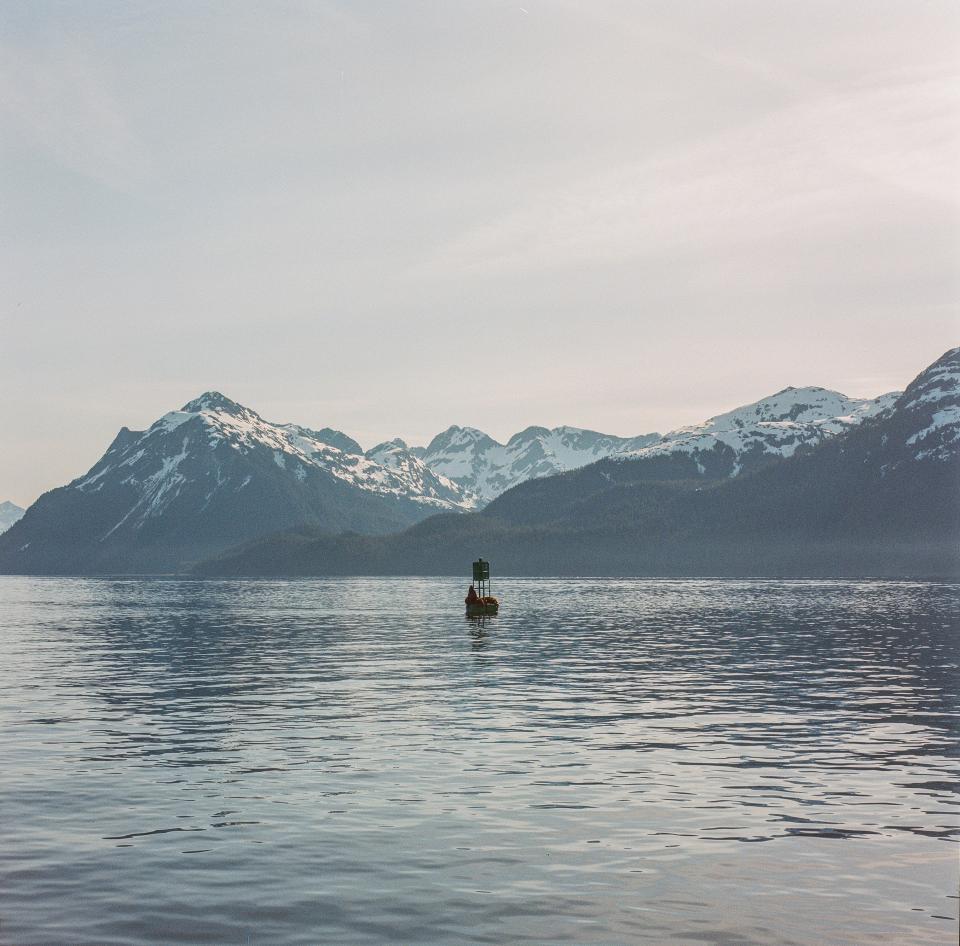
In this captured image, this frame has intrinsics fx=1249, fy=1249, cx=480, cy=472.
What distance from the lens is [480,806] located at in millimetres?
33094

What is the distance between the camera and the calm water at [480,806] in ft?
76.6

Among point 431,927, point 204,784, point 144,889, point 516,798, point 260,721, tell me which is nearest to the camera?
point 431,927

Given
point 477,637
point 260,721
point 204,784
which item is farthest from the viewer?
point 477,637

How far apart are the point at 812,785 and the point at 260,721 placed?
81.1ft

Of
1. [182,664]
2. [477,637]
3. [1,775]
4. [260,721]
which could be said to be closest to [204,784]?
[1,775]

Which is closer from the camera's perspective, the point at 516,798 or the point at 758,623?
the point at 516,798

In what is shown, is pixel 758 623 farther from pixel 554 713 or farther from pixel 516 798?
pixel 516 798

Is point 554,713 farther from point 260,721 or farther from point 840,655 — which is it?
point 840,655

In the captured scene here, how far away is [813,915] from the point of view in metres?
23.3

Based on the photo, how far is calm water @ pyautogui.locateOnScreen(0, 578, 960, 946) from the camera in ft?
76.6

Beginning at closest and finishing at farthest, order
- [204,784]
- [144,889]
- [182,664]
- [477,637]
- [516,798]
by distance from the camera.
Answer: [144,889] < [516,798] < [204,784] < [182,664] < [477,637]

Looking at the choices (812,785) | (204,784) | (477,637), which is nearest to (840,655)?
(477,637)

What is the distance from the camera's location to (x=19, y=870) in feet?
87.5

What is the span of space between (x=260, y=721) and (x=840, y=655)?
166 feet
